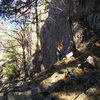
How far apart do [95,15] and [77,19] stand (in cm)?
229

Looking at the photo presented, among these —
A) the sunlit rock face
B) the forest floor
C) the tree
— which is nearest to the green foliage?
the sunlit rock face

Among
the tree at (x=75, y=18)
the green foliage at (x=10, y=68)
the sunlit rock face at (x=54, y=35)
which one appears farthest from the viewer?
the green foliage at (x=10, y=68)

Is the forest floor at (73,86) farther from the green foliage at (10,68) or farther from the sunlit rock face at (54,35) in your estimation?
the green foliage at (10,68)

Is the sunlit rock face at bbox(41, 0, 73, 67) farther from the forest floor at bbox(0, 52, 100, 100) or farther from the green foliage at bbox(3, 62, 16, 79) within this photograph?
the forest floor at bbox(0, 52, 100, 100)

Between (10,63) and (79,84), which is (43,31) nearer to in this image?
(10,63)

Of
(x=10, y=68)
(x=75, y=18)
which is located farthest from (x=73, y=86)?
(x=10, y=68)

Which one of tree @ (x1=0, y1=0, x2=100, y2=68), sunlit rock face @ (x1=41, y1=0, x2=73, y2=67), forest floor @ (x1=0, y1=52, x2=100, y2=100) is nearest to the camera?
forest floor @ (x1=0, y1=52, x2=100, y2=100)

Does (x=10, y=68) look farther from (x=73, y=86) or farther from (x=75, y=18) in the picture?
(x=73, y=86)

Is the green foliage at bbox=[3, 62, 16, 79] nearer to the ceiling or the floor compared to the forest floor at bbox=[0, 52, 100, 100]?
nearer to the floor

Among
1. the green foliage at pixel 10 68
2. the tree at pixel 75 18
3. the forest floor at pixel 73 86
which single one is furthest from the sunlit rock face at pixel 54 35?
the forest floor at pixel 73 86

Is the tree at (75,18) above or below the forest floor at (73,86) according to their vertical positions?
above

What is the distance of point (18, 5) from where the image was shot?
32.8ft

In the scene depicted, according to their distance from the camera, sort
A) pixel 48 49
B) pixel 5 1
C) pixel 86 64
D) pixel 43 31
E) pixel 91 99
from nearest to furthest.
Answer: pixel 91 99 → pixel 86 64 → pixel 5 1 → pixel 48 49 → pixel 43 31

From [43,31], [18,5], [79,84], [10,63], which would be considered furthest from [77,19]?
[10,63]
